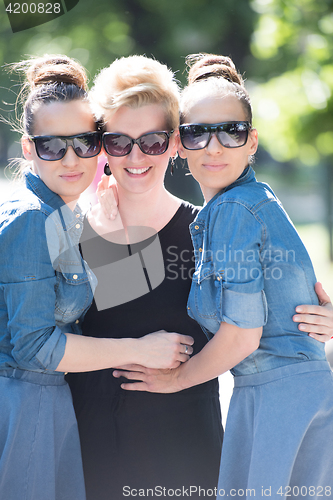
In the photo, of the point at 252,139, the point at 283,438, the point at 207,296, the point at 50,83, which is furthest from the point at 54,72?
the point at 283,438

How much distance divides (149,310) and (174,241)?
14.3 inches

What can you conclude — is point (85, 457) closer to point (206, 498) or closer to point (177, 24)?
point (206, 498)

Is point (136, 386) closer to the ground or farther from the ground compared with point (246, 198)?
closer to the ground

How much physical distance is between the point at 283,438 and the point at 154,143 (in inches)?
52.9

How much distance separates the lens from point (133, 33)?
33.1 ft

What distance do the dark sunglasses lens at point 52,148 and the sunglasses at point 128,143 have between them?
8.6 inches

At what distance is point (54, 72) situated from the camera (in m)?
2.21

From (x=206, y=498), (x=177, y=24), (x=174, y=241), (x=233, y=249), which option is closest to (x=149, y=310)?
(x=174, y=241)

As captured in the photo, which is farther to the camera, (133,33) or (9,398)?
(133,33)

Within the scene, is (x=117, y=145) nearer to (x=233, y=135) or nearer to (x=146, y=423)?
(x=233, y=135)

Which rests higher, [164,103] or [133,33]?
[133,33]

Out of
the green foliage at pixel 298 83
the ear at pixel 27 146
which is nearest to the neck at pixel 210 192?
the ear at pixel 27 146

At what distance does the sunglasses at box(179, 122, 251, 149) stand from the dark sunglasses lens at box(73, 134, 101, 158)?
15.6 inches

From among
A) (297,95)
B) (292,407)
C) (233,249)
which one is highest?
(297,95)
